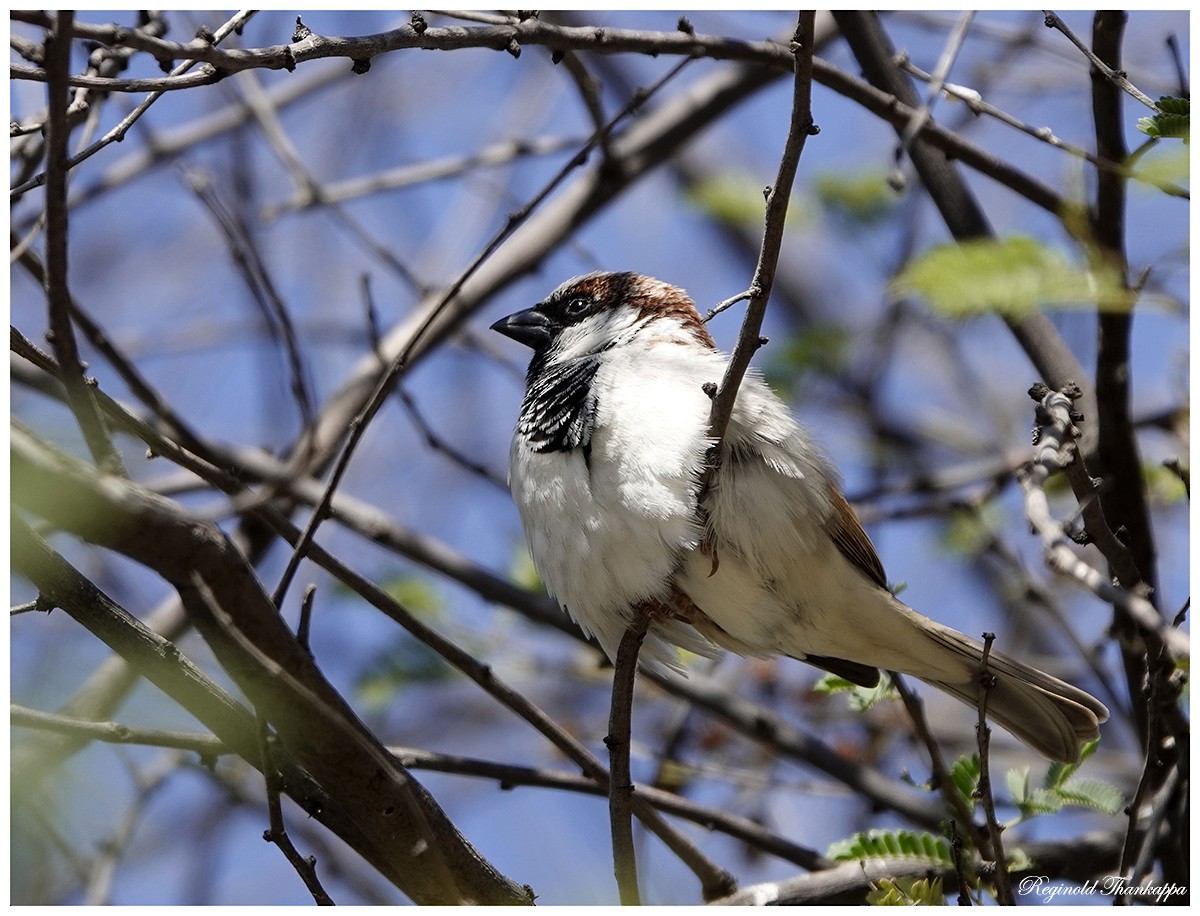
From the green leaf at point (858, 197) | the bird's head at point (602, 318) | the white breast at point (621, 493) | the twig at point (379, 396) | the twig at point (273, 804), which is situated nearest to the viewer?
the twig at point (273, 804)

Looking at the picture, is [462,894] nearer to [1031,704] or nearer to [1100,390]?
[1031,704]

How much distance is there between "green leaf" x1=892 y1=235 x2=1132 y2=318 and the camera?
2.04 metres

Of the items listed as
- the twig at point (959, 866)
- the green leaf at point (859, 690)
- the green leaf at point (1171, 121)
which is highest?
the green leaf at point (1171, 121)

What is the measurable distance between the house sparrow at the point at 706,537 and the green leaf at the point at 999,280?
2.63 feet

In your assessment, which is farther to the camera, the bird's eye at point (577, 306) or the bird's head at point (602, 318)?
the bird's eye at point (577, 306)

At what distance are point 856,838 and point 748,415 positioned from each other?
1.09 meters

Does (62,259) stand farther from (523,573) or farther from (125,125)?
(523,573)

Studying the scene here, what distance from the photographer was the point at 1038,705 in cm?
328

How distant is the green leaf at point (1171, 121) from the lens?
2293mm

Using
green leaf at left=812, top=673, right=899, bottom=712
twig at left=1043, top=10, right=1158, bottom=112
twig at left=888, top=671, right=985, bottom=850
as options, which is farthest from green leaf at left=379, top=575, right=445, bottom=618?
twig at left=1043, top=10, right=1158, bottom=112

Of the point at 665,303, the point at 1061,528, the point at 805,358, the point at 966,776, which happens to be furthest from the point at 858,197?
the point at 1061,528

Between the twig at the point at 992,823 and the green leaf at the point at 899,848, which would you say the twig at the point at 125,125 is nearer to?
the twig at the point at 992,823

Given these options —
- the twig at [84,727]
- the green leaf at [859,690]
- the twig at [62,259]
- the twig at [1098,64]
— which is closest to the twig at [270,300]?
the twig at [84,727]

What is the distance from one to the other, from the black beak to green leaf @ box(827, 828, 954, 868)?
1.76 m
